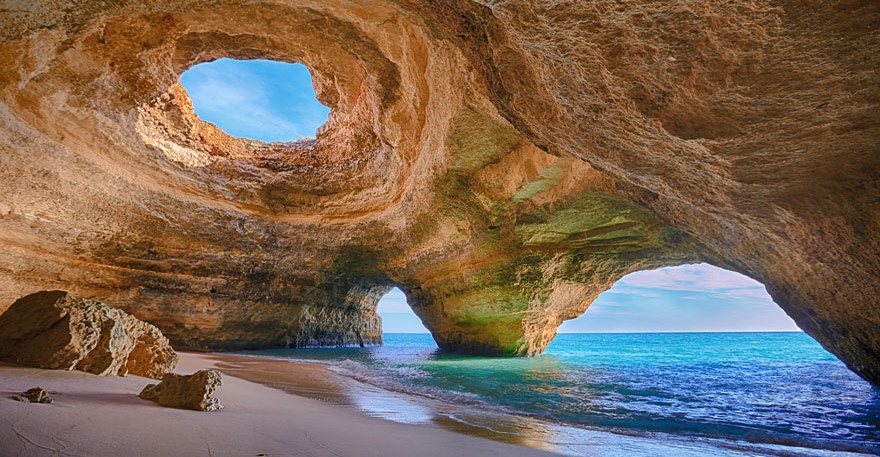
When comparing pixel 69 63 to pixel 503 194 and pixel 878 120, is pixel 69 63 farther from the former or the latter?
pixel 878 120

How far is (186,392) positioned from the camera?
262 centimetres

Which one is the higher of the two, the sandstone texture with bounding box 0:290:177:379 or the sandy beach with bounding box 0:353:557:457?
the sandstone texture with bounding box 0:290:177:379

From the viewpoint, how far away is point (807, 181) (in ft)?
12.3

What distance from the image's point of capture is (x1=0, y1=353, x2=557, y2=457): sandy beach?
1.70 m

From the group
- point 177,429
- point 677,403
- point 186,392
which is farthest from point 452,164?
point 177,429

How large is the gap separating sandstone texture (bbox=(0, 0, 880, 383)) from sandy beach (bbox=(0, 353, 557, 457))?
8.62 feet

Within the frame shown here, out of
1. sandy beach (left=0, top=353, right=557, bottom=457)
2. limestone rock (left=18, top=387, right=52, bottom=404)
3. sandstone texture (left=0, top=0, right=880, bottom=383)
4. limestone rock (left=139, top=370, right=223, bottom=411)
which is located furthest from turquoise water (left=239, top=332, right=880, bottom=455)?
limestone rock (left=18, top=387, right=52, bottom=404)

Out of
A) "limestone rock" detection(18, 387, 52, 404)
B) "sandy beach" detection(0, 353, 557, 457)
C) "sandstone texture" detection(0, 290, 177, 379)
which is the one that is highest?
"sandstone texture" detection(0, 290, 177, 379)

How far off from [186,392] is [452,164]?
6473mm

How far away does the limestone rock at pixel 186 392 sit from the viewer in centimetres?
258

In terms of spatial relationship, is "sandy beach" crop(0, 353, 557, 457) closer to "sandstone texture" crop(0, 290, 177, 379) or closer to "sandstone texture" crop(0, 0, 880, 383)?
"sandstone texture" crop(0, 290, 177, 379)

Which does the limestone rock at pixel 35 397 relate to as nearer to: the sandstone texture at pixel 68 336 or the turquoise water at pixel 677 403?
the sandstone texture at pixel 68 336

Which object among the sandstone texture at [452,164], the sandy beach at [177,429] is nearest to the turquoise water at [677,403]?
the sandy beach at [177,429]

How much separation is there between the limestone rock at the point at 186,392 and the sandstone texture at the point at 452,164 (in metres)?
→ 2.97
